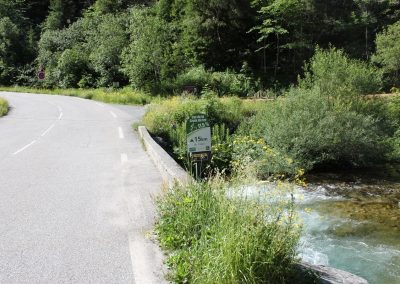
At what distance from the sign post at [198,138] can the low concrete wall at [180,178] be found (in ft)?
1.32

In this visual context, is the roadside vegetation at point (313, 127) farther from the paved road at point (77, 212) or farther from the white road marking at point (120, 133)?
the paved road at point (77, 212)

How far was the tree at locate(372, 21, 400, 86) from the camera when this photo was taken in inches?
1302

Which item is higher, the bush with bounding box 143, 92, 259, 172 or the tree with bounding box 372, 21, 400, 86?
the tree with bounding box 372, 21, 400, 86

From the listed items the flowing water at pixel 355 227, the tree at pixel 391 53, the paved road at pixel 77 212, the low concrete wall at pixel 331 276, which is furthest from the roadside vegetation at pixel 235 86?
the flowing water at pixel 355 227

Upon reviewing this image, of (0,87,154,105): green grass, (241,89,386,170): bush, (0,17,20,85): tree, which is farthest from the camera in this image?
(0,17,20,85): tree

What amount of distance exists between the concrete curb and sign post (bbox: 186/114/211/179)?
0.40 meters

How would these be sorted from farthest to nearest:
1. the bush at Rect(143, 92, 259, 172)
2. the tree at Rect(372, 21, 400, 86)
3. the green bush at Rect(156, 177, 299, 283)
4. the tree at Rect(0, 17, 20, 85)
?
the tree at Rect(0, 17, 20, 85) → the tree at Rect(372, 21, 400, 86) → the bush at Rect(143, 92, 259, 172) → the green bush at Rect(156, 177, 299, 283)

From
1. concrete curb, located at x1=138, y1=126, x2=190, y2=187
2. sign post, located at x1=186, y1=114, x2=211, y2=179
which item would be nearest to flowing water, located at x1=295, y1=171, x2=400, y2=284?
sign post, located at x1=186, y1=114, x2=211, y2=179

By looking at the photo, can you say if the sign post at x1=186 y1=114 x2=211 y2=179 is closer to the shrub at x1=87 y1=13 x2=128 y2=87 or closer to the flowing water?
the flowing water

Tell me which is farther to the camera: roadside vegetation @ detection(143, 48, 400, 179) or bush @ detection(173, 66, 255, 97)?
bush @ detection(173, 66, 255, 97)

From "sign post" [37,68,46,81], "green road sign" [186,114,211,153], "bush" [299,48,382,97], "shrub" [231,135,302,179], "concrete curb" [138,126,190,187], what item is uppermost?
"sign post" [37,68,46,81]

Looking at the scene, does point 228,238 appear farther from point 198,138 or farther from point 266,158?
point 266,158

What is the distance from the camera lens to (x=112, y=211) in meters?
7.14

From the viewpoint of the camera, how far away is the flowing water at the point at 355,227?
7.59m
